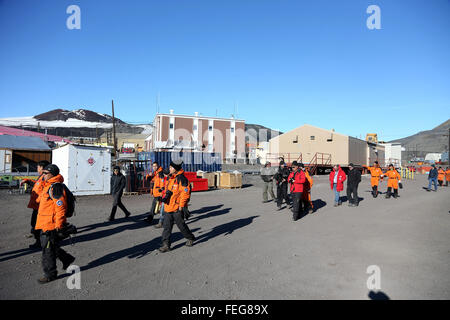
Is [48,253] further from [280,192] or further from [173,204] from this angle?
[280,192]

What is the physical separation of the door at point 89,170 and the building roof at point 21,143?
47.9ft

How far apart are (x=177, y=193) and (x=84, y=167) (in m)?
11.2

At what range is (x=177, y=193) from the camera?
579 centimetres

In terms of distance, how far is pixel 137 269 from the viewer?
15.5ft

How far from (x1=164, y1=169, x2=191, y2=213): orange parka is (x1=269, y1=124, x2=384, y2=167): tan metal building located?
3263 cm

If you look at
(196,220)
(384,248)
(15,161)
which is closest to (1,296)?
(196,220)

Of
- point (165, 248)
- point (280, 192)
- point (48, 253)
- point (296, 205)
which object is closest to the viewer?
point (48, 253)

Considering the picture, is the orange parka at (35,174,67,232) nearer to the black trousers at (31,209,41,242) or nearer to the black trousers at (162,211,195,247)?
the black trousers at (162,211,195,247)

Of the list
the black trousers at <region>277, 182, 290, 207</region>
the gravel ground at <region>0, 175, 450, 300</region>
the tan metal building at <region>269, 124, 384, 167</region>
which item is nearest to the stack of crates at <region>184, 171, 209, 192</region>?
the black trousers at <region>277, 182, 290, 207</region>

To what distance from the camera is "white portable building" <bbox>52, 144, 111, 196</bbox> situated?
14547 millimetres

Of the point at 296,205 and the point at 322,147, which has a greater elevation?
the point at 322,147

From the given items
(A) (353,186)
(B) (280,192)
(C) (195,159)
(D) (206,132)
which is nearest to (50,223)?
(B) (280,192)

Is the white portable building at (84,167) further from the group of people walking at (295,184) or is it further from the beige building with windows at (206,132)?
the beige building with windows at (206,132)
